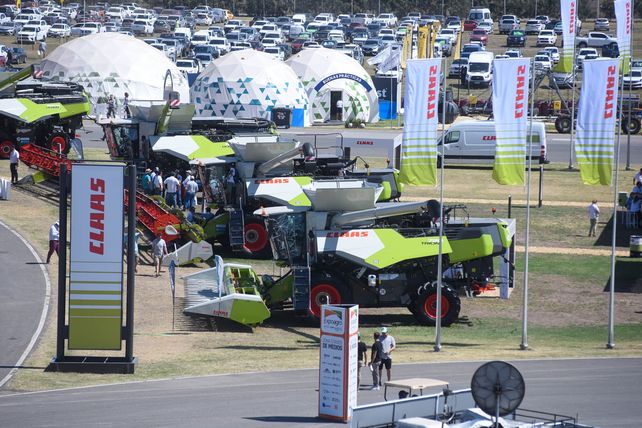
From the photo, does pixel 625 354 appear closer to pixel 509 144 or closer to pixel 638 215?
pixel 509 144

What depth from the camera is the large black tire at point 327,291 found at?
27.8 meters

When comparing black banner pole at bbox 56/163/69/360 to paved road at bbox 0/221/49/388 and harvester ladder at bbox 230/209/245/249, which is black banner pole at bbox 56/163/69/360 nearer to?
paved road at bbox 0/221/49/388

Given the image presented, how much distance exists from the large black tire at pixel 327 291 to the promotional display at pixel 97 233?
19.4ft

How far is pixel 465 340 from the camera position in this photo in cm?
2653

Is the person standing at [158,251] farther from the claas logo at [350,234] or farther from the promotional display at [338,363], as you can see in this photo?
the promotional display at [338,363]

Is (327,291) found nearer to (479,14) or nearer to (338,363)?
(338,363)

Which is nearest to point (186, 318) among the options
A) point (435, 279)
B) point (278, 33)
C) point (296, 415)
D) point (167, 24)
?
point (435, 279)

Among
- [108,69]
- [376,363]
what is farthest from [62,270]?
[108,69]

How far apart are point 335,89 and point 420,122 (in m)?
38.2

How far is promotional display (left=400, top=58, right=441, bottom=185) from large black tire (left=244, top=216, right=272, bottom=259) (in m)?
9.71

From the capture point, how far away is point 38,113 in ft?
146

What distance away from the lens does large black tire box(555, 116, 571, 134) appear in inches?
2419

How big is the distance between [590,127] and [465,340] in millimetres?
5274

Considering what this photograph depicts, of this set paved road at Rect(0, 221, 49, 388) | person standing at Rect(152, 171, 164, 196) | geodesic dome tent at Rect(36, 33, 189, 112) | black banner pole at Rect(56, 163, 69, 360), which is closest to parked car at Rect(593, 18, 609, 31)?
geodesic dome tent at Rect(36, 33, 189, 112)
